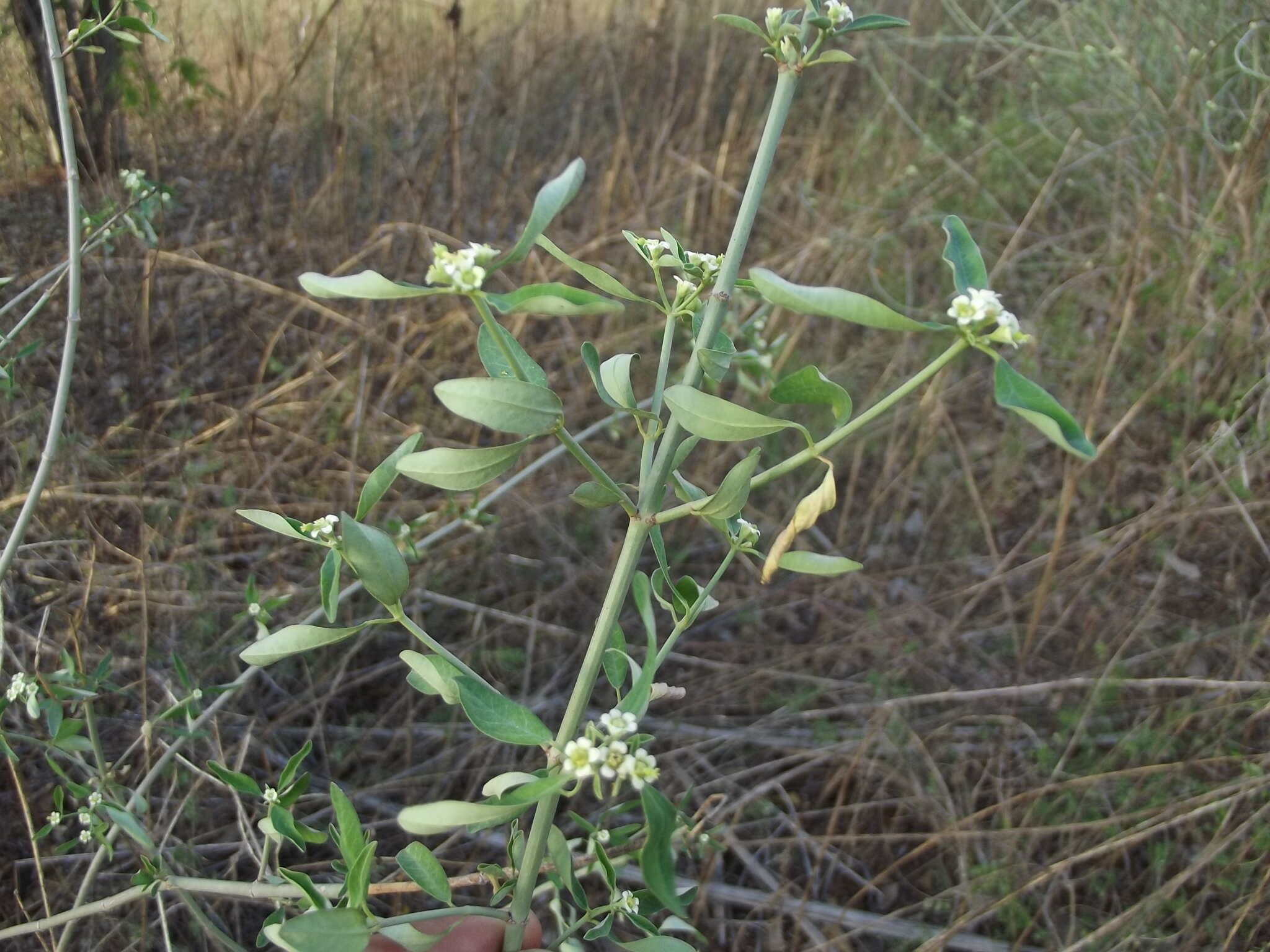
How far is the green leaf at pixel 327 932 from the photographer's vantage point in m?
0.72

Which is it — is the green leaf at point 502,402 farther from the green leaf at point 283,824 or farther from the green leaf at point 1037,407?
the green leaf at point 283,824

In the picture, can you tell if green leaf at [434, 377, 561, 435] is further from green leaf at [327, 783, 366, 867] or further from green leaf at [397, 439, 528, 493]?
green leaf at [327, 783, 366, 867]

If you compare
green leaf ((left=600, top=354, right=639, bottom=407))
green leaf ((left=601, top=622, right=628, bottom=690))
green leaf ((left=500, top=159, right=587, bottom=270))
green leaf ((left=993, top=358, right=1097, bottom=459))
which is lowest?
green leaf ((left=601, top=622, right=628, bottom=690))

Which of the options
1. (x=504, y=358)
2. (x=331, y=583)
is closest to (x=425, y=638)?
(x=331, y=583)

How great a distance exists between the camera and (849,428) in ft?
2.31

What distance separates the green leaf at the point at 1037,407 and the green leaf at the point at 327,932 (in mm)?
629

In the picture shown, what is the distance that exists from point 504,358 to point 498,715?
0.99ft

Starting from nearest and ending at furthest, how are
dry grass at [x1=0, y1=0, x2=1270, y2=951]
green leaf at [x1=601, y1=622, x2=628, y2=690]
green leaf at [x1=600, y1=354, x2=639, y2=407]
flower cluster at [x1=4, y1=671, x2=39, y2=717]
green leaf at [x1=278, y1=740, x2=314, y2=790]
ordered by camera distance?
green leaf at [x1=600, y1=354, x2=639, y2=407]
green leaf at [x1=601, y1=622, x2=628, y2=690]
green leaf at [x1=278, y1=740, x2=314, y2=790]
flower cluster at [x1=4, y1=671, x2=39, y2=717]
dry grass at [x1=0, y1=0, x2=1270, y2=951]

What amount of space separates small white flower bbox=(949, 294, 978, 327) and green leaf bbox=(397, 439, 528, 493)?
0.34m

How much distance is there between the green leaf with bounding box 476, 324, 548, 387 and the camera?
74 cm

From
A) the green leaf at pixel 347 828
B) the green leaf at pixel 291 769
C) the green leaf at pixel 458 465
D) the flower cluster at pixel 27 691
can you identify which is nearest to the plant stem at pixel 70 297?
the flower cluster at pixel 27 691

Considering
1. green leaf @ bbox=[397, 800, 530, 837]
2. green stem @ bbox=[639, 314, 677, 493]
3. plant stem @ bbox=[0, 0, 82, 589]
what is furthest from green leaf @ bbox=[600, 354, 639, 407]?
plant stem @ bbox=[0, 0, 82, 589]

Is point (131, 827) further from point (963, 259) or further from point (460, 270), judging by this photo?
point (963, 259)

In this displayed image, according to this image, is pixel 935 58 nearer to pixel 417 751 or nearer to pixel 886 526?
pixel 886 526
